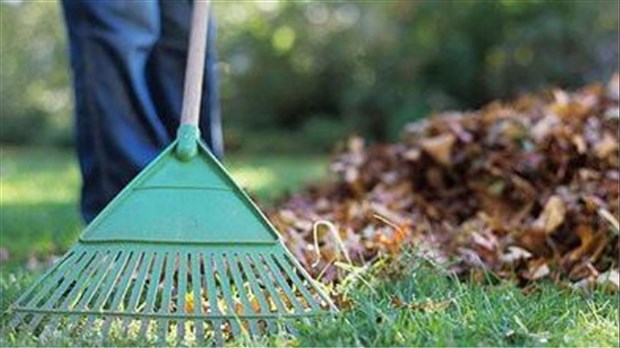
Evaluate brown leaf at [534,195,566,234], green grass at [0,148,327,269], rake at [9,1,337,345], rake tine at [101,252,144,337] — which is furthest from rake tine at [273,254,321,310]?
green grass at [0,148,327,269]

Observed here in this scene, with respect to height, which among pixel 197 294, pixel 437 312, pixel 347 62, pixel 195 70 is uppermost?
pixel 347 62

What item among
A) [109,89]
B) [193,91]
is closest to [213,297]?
[193,91]

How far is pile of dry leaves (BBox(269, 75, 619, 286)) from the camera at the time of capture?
8.30 ft

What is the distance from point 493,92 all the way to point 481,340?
690cm

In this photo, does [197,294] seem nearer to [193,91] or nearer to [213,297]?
[213,297]

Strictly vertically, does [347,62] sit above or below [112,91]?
above

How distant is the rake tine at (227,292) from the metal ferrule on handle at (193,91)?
202mm

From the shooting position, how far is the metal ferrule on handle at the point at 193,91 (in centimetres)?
206

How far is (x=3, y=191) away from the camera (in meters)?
5.16

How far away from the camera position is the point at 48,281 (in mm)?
1972

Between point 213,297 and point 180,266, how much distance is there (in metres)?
0.09

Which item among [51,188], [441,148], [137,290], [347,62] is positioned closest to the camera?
[137,290]

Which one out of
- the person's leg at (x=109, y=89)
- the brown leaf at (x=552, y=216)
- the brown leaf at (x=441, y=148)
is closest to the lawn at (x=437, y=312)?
the person's leg at (x=109, y=89)

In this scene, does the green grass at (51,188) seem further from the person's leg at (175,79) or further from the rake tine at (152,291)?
the rake tine at (152,291)
